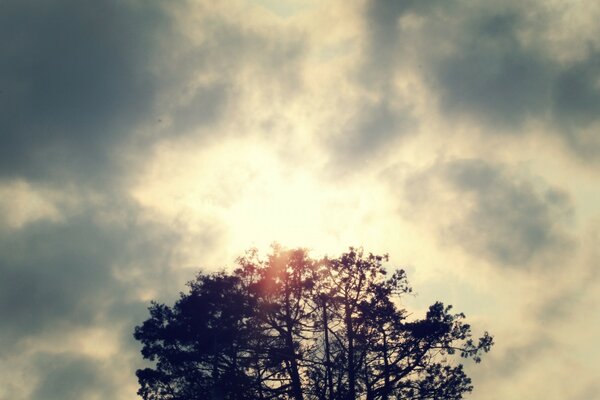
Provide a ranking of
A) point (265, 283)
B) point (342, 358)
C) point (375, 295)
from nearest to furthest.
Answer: point (342, 358) < point (375, 295) < point (265, 283)

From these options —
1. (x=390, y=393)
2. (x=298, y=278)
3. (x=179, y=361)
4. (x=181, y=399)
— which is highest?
(x=298, y=278)

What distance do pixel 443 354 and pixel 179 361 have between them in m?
12.8

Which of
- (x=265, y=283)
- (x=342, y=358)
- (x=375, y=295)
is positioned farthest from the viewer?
(x=265, y=283)

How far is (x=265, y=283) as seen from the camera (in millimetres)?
24547

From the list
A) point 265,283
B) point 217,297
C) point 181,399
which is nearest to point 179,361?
point 181,399

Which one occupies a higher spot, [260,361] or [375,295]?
[375,295]

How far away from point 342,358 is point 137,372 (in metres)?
10.9

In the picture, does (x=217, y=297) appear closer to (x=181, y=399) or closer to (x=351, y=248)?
(x=181, y=399)

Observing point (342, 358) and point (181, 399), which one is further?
point (181, 399)

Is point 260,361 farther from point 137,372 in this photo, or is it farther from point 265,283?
point 137,372

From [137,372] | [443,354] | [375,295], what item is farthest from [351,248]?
[137,372]

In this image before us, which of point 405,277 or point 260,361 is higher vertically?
point 405,277

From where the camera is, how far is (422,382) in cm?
2245

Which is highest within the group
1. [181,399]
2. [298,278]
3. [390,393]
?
[298,278]
